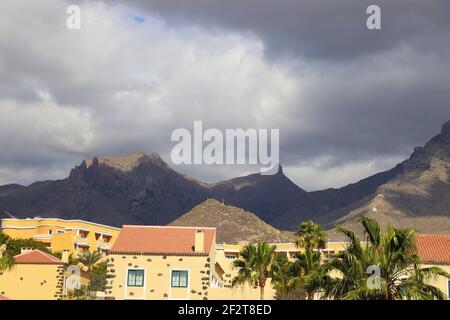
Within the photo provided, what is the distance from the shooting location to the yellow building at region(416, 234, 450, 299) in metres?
45.3

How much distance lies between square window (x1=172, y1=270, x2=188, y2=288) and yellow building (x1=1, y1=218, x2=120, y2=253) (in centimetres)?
5985

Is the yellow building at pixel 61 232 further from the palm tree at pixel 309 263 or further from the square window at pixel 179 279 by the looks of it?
the square window at pixel 179 279

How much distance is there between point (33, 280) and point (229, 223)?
110m

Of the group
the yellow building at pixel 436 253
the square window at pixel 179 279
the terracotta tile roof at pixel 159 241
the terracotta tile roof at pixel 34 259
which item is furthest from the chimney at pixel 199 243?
the yellow building at pixel 436 253

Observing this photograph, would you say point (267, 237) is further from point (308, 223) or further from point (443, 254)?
point (443, 254)

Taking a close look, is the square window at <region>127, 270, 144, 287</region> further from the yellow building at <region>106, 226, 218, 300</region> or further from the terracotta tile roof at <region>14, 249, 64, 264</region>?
the terracotta tile roof at <region>14, 249, 64, 264</region>

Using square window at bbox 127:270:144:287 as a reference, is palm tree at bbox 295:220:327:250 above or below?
above

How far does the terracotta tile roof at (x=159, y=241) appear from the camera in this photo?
48531 millimetres

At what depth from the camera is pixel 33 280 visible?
5266cm

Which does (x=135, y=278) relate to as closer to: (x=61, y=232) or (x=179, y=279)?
(x=179, y=279)

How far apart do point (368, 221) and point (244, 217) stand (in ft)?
454

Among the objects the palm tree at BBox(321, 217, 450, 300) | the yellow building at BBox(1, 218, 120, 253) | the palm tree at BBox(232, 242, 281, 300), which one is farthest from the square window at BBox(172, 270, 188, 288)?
the yellow building at BBox(1, 218, 120, 253)

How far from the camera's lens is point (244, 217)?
545 feet
